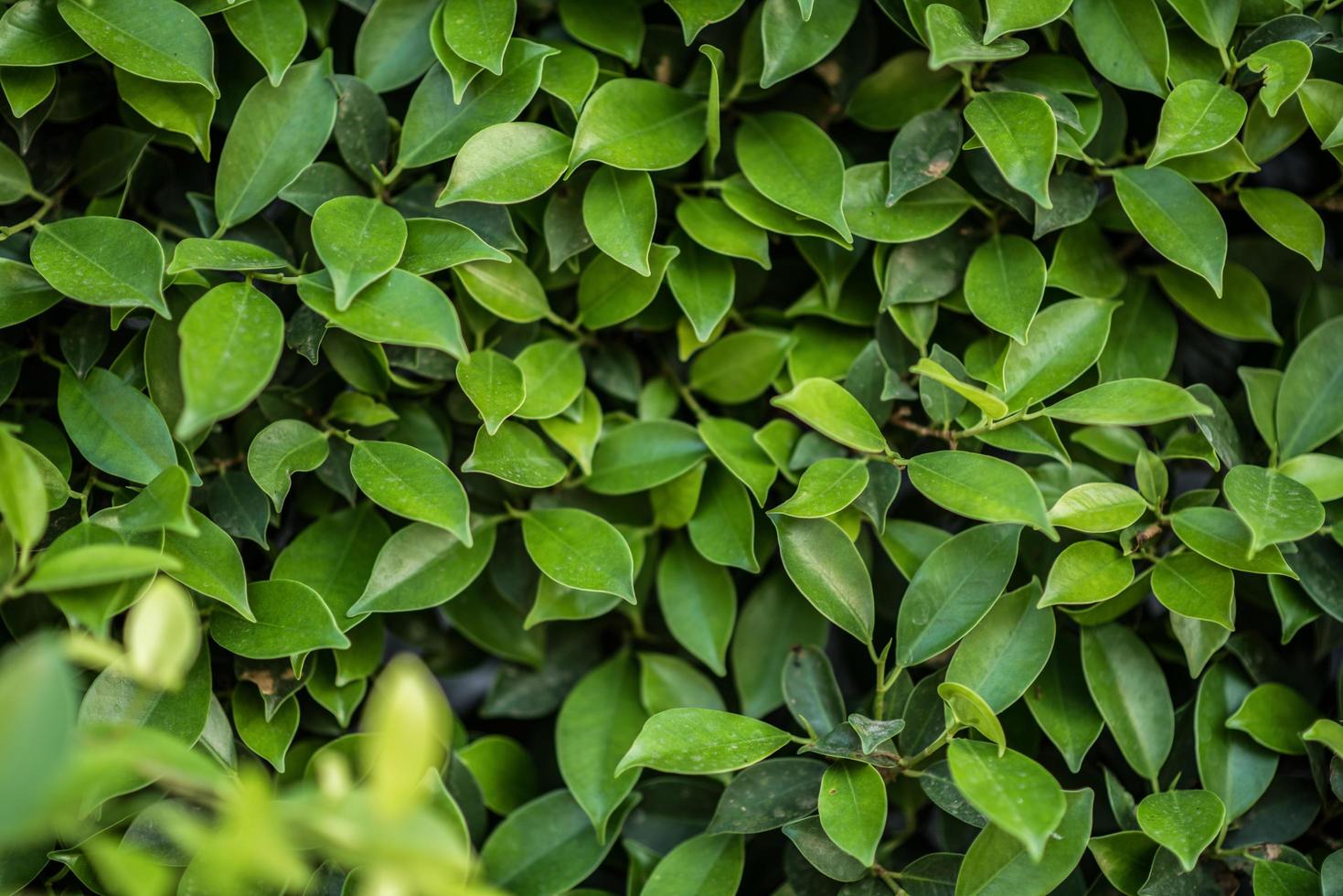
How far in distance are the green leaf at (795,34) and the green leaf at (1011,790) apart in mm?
483

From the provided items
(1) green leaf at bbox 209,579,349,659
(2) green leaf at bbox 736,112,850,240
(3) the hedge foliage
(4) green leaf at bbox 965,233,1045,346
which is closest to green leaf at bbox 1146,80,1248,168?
(3) the hedge foliage

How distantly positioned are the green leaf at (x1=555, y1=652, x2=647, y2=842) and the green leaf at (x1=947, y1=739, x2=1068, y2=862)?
245 millimetres

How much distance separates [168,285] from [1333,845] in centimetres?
94

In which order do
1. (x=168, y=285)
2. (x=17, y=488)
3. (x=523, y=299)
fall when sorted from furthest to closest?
(x=523, y=299) → (x=168, y=285) → (x=17, y=488)

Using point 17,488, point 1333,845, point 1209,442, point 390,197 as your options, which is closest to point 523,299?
point 390,197

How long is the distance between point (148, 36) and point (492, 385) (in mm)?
335

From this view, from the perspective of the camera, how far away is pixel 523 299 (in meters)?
0.81

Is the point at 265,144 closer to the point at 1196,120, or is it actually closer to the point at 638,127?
the point at 638,127

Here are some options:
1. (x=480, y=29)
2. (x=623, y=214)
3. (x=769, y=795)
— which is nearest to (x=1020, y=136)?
(x=623, y=214)

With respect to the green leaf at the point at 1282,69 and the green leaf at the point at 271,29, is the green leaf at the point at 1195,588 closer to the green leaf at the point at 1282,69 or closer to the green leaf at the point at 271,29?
the green leaf at the point at 1282,69

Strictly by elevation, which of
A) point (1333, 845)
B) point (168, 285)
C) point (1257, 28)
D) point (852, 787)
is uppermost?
point (1257, 28)

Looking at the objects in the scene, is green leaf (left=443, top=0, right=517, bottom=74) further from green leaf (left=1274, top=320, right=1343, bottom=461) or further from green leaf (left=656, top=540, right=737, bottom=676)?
green leaf (left=1274, top=320, right=1343, bottom=461)

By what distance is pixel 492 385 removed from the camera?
75cm

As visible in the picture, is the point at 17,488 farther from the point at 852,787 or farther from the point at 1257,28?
the point at 1257,28
